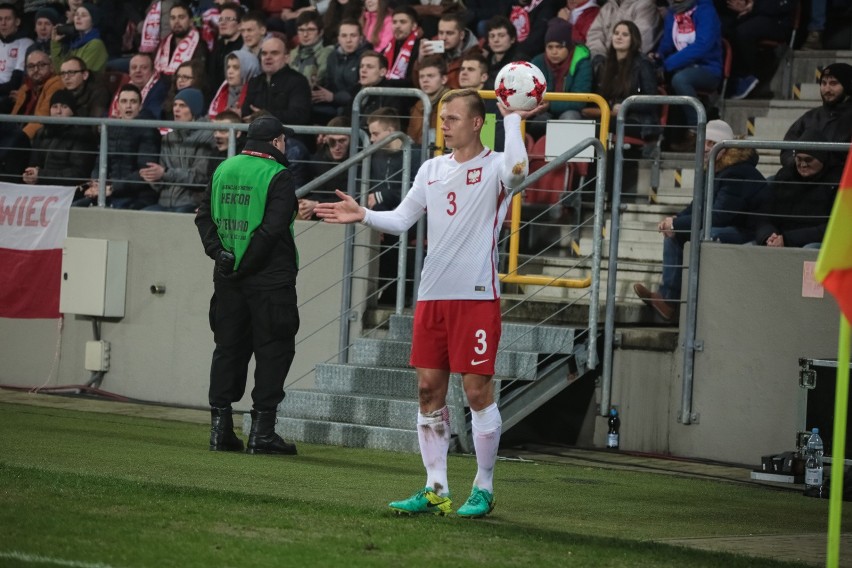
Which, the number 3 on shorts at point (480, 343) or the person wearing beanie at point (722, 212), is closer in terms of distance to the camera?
the number 3 on shorts at point (480, 343)

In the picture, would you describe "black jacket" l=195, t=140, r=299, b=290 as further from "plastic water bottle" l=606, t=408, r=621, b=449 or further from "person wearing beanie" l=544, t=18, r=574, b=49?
"person wearing beanie" l=544, t=18, r=574, b=49

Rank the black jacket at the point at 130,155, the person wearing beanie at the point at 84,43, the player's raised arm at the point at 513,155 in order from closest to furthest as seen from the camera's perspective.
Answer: the player's raised arm at the point at 513,155 → the black jacket at the point at 130,155 → the person wearing beanie at the point at 84,43

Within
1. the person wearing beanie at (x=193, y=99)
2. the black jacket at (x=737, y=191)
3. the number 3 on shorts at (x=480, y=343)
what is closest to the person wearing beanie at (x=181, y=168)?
the person wearing beanie at (x=193, y=99)

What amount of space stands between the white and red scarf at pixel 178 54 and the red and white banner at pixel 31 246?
2.83 metres

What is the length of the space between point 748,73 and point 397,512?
351 inches

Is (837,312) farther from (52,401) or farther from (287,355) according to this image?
(52,401)

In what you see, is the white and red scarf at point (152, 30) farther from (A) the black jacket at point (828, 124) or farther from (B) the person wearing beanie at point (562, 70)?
(A) the black jacket at point (828, 124)

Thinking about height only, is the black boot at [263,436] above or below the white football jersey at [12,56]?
below

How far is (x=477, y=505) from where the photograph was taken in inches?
315

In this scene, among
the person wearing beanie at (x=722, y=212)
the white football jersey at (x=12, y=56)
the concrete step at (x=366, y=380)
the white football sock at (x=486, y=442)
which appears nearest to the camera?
the white football sock at (x=486, y=442)

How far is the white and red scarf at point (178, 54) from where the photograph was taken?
18.0m

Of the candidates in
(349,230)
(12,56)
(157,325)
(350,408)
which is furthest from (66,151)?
(350,408)

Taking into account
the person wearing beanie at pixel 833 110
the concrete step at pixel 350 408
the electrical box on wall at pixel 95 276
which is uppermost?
the person wearing beanie at pixel 833 110

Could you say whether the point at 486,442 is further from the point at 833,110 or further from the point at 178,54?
the point at 178,54
